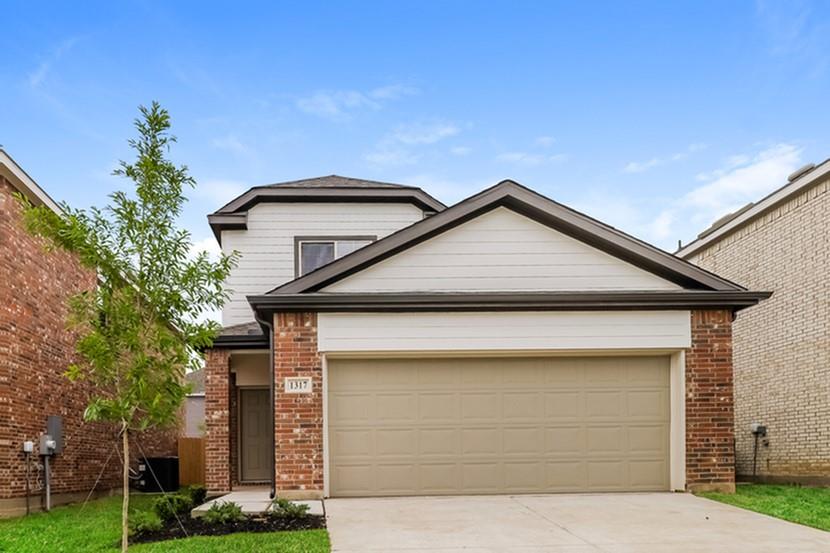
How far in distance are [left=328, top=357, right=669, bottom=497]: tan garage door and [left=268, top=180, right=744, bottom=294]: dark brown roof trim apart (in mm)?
1583

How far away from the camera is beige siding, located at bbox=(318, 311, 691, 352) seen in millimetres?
11000

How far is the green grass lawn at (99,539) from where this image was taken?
7410mm

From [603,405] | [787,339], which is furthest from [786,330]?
[603,405]

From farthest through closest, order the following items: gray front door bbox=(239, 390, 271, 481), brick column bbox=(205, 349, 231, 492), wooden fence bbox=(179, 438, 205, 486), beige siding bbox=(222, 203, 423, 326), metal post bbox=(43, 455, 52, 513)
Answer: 1. wooden fence bbox=(179, 438, 205, 486)
2. beige siding bbox=(222, 203, 423, 326)
3. gray front door bbox=(239, 390, 271, 481)
4. brick column bbox=(205, 349, 231, 492)
5. metal post bbox=(43, 455, 52, 513)

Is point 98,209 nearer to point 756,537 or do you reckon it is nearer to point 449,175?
point 756,537

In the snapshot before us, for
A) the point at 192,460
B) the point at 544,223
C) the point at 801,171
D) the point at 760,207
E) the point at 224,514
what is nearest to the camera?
the point at 224,514

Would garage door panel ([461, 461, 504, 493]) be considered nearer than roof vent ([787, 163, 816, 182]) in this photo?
Yes

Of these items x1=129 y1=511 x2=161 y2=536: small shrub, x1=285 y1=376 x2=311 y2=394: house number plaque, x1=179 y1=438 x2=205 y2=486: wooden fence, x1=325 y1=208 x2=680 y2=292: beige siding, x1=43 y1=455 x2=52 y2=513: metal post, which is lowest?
x1=179 y1=438 x2=205 y2=486: wooden fence

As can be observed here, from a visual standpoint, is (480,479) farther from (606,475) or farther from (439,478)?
(606,475)

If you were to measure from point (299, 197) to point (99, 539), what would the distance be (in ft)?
28.5

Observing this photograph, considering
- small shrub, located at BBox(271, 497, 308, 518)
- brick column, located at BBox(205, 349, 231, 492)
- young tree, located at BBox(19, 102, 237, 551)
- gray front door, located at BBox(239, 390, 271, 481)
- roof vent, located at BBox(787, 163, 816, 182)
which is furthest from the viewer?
gray front door, located at BBox(239, 390, 271, 481)

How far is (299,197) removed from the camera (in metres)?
15.6

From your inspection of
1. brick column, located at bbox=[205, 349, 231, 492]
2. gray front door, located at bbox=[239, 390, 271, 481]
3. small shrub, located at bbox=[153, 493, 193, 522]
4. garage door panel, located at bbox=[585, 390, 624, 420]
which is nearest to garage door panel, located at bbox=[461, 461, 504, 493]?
garage door panel, located at bbox=[585, 390, 624, 420]

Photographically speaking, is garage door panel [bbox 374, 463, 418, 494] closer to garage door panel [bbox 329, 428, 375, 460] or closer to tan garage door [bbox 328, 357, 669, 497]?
tan garage door [bbox 328, 357, 669, 497]
